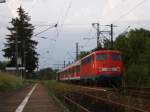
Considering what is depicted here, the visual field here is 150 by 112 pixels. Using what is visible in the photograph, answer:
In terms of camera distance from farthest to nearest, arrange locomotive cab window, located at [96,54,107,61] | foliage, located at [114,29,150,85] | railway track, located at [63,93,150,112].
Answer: foliage, located at [114,29,150,85]
locomotive cab window, located at [96,54,107,61]
railway track, located at [63,93,150,112]

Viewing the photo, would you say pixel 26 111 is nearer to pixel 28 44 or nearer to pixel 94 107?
pixel 94 107

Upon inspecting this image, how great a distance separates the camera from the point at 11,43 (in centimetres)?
12419

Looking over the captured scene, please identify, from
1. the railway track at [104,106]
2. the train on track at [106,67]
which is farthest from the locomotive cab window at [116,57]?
the railway track at [104,106]

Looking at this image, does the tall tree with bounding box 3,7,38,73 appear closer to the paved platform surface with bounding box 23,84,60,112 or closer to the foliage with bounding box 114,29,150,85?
the foliage with bounding box 114,29,150,85

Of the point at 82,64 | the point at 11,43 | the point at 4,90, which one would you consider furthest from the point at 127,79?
the point at 11,43

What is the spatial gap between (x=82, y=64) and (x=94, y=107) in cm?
2760

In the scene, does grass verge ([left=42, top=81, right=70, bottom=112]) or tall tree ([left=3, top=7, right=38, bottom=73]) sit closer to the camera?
grass verge ([left=42, top=81, right=70, bottom=112])

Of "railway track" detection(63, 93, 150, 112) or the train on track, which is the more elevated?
the train on track

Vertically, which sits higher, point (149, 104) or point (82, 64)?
point (82, 64)

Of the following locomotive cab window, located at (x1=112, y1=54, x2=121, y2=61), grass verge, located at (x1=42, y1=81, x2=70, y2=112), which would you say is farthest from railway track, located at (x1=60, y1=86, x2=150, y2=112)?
locomotive cab window, located at (x1=112, y1=54, x2=121, y2=61)

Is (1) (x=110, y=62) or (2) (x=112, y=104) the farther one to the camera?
(1) (x=110, y=62)

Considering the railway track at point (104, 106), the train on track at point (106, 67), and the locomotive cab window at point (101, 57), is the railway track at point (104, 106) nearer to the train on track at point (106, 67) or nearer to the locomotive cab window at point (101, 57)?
the train on track at point (106, 67)

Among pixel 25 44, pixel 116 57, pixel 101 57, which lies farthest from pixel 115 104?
pixel 25 44

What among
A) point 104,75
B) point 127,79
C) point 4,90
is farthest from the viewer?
point 127,79
